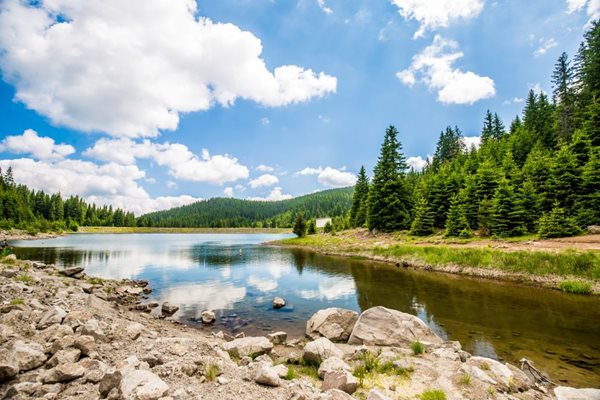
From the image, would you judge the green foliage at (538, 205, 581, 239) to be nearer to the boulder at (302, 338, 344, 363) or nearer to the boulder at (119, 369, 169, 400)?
the boulder at (302, 338, 344, 363)

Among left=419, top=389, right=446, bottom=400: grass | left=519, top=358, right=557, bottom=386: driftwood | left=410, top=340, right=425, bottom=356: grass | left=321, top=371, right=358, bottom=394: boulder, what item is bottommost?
left=519, top=358, right=557, bottom=386: driftwood

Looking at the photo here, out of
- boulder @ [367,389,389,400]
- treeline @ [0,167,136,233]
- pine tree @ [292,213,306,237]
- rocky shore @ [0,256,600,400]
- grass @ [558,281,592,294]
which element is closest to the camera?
rocky shore @ [0,256,600,400]

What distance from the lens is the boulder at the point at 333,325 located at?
1421 centimetres

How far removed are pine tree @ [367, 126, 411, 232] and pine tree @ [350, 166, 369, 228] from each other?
43.8 ft

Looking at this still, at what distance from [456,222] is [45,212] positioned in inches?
7431

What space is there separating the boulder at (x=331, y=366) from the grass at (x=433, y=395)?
2259 mm

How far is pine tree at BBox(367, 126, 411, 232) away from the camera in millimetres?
54844

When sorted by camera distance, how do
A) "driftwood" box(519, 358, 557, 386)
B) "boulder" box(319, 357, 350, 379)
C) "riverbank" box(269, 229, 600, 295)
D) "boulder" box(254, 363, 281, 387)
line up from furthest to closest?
"riverbank" box(269, 229, 600, 295), "driftwood" box(519, 358, 557, 386), "boulder" box(319, 357, 350, 379), "boulder" box(254, 363, 281, 387)

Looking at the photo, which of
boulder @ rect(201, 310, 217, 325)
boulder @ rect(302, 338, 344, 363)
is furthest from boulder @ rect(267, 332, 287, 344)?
boulder @ rect(201, 310, 217, 325)

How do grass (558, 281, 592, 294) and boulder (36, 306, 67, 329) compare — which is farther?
grass (558, 281, 592, 294)

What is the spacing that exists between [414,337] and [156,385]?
421 inches

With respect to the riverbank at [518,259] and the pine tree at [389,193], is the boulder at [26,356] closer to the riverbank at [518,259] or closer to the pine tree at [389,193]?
the riverbank at [518,259]

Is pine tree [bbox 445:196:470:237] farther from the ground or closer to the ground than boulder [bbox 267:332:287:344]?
farther from the ground

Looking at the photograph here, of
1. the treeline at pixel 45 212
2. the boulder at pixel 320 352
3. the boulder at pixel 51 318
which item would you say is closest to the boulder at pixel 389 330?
the boulder at pixel 320 352
